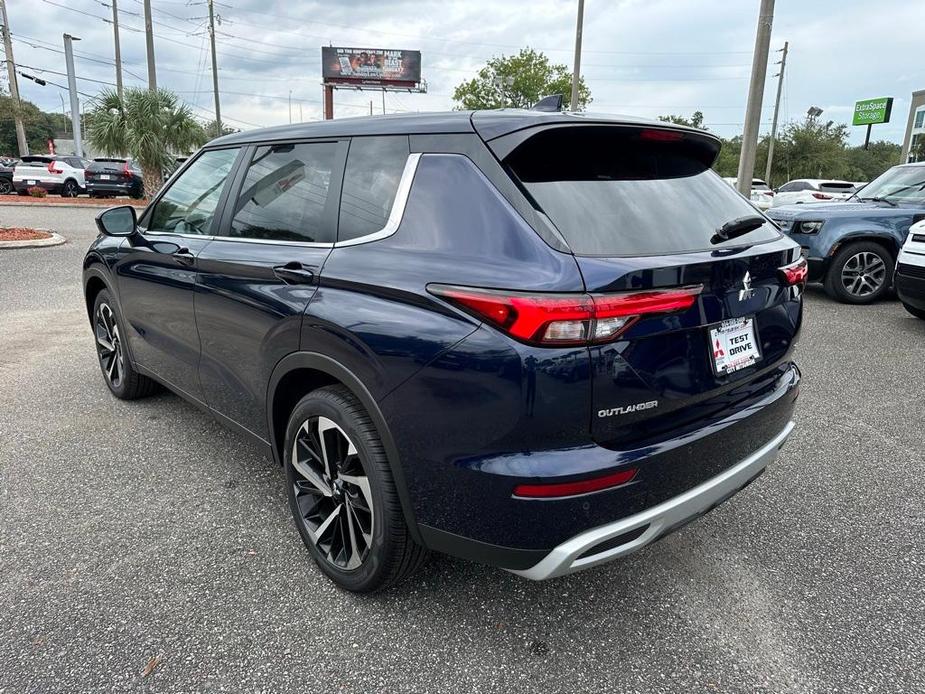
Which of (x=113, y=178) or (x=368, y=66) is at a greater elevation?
(x=368, y=66)

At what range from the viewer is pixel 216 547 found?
2711 mm

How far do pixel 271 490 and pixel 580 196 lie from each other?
216 cm

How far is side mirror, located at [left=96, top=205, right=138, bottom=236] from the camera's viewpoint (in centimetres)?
376

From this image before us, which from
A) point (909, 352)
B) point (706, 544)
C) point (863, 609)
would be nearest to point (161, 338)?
point (706, 544)

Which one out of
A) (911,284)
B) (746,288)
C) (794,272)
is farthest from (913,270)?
(746,288)

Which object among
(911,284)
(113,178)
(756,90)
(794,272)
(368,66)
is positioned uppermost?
(368,66)

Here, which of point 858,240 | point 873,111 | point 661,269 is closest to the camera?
point 661,269

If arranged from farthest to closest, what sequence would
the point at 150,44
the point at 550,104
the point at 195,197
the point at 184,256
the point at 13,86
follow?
the point at 13,86 → the point at 150,44 → the point at 195,197 → the point at 184,256 → the point at 550,104

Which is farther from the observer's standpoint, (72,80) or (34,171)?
(72,80)

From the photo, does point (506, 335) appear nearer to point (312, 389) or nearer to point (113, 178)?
point (312, 389)

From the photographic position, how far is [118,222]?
3777 mm

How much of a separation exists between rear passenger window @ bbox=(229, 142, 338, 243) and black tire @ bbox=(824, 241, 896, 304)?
24.2 ft

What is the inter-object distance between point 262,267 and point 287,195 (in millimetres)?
348

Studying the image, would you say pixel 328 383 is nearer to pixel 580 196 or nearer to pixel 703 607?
pixel 580 196
